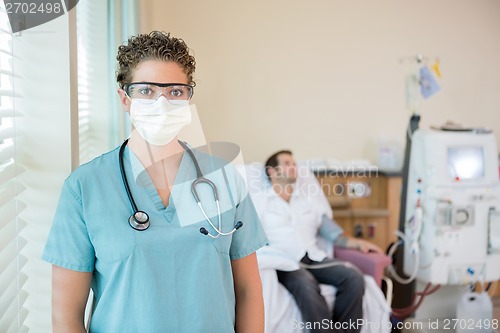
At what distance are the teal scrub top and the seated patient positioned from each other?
131 cm

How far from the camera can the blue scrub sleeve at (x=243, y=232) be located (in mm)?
1326

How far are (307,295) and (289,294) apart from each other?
0.12 m

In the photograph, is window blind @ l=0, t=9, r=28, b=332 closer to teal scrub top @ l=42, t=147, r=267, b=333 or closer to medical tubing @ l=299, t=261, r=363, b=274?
teal scrub top @ l=42, t=147, r=267, b=333

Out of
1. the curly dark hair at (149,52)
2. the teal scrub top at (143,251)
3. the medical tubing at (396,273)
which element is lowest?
the medical tubing at (396,273)

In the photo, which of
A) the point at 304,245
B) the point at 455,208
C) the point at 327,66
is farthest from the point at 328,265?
the point at 327,66

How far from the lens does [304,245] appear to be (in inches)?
114

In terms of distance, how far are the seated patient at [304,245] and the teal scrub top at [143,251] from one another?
1309mm

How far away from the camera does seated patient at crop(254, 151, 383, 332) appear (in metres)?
2.53

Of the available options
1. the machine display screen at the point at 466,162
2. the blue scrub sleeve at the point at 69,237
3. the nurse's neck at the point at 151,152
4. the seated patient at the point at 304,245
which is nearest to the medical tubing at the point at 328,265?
the seated patient at the point at 304,245

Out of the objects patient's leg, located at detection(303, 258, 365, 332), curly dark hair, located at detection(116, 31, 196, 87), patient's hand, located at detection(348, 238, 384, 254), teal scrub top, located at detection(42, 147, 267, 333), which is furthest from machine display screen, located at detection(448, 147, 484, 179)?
curly dark hair, located at detection(116, 31, 196, 87)

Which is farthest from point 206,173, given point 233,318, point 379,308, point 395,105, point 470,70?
point 470,70

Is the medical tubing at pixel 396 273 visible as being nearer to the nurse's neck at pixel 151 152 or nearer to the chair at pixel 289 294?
the chair at pixel 289 294

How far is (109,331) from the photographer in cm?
120

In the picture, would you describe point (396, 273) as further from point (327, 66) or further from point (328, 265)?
point (327, 66)
